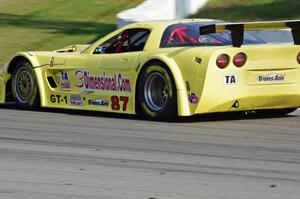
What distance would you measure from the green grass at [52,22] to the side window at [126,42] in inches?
265

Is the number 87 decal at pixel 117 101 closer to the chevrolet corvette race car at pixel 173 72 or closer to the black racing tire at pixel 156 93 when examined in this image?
the chevrolet corvette race car at pixel 173 72

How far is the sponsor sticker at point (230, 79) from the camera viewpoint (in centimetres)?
997

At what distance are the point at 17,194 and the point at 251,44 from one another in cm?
503

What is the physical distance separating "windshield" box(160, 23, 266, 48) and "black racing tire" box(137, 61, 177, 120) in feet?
1.37

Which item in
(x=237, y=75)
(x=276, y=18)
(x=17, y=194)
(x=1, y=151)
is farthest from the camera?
(x=276, y=18)

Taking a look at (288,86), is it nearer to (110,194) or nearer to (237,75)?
(237,75)

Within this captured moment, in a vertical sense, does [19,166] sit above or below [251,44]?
below

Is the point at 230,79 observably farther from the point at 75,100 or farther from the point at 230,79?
the point at 75,100

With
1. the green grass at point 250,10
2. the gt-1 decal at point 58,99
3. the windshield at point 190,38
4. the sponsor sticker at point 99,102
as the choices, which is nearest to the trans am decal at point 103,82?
the sponsor sticker at point 99,102

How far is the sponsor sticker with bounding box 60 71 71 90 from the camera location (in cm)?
1134

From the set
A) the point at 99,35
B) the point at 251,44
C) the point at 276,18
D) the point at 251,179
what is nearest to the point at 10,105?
the point at 251,44

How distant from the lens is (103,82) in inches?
429

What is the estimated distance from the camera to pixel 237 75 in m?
10.0

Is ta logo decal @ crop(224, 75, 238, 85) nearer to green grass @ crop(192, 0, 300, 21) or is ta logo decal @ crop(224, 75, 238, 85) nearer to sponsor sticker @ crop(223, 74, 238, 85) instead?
sponsor sticker @ crop(223, 74, 238, 85)
